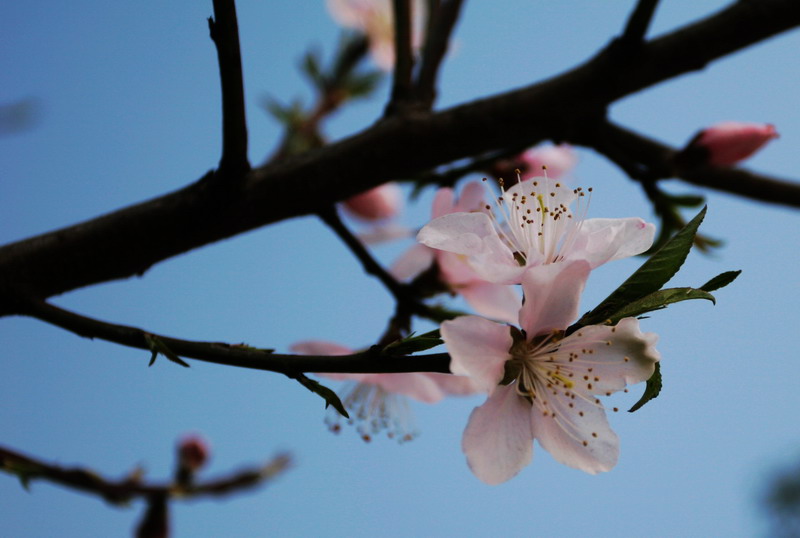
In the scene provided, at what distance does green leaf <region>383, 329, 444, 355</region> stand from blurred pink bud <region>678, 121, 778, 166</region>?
752 millimetres

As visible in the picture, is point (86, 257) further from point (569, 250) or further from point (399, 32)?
point (399, 32)

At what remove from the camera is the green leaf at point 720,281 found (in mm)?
538

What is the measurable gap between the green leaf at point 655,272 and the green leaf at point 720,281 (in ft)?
0.11

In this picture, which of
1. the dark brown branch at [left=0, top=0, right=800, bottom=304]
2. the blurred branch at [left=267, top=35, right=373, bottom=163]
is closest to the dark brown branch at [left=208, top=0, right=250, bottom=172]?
the dark brown branch at [left=0, top=0, right=800, bottom=304]

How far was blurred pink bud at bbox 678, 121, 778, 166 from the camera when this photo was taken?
1116 millimetres

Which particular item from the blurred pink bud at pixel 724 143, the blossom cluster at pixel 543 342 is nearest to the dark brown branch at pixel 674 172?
the blurred pink bud at pixel 724 143

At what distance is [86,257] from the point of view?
31.0 inches

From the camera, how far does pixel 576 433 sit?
62 cm

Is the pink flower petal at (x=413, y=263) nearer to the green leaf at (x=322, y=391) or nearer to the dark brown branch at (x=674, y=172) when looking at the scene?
the dark brown branch at (x=674, y=172)

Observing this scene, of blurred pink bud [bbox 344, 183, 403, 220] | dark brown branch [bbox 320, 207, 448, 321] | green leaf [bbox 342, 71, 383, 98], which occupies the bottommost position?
dark brown branch [bbox 320, 207, 448, 321]

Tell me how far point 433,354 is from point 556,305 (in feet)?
0.37

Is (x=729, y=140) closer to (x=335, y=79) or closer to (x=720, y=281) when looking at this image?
(x=720, y=281)

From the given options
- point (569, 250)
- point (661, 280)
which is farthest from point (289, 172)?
point (661, 280)

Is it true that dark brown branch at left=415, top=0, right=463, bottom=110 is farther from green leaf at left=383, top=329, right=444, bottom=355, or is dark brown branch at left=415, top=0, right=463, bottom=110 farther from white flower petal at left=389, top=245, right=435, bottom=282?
green leaf at left=383, top=329, right=444, bottom=355
